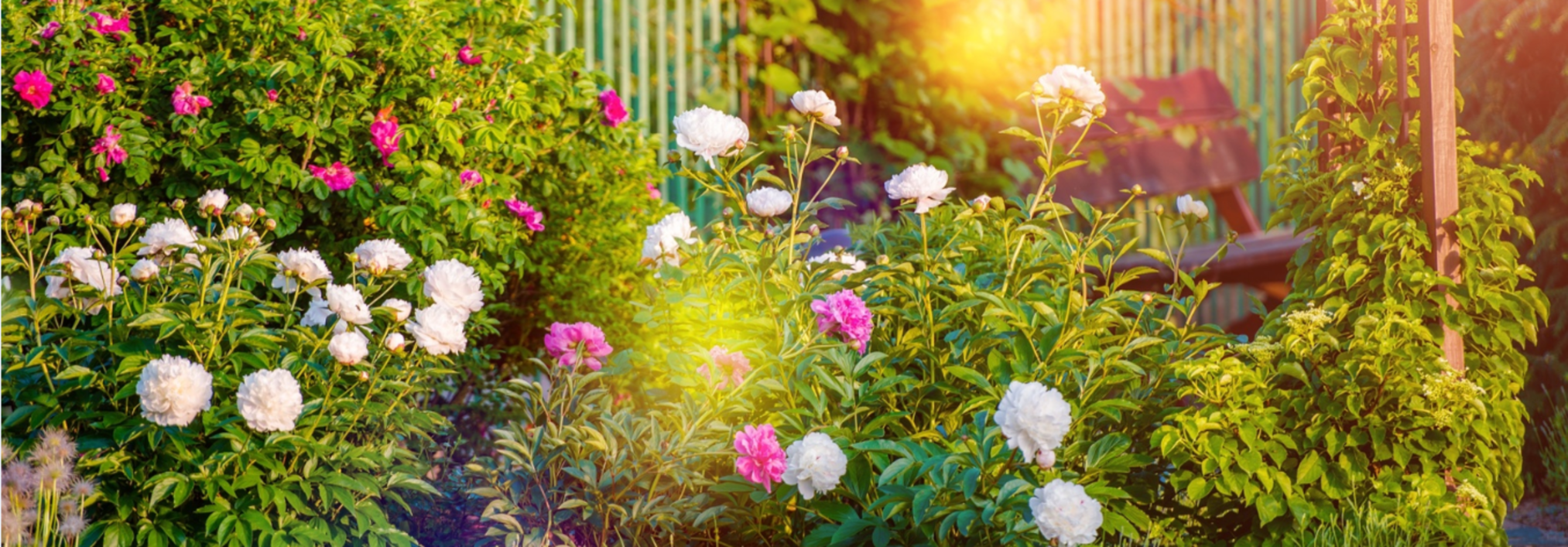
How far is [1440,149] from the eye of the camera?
108 inches

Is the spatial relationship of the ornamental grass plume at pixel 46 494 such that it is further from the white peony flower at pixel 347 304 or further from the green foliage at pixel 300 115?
the green foliage at pixel 300 115

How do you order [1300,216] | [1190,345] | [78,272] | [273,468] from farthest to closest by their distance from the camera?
1. [1300,216]
2. [1190,345]
3. [78,272]
4. [273,468]

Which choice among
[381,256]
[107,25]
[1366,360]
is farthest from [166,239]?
[1366,360]

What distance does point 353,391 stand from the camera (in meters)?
2.31

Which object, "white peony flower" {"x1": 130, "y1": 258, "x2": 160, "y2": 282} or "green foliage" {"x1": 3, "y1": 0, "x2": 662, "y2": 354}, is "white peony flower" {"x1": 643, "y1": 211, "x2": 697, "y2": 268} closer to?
"green foliage" {"x1": 3, "y1": 0, "x2": 662, "y2": 354}

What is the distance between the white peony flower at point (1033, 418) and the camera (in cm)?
191

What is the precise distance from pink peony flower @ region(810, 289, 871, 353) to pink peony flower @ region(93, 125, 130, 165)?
1678mm

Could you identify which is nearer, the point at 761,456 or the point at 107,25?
the point at 761,456

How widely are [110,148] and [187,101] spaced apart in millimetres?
198

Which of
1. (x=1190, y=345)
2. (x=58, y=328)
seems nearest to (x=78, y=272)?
Result: (x=58, y=328)

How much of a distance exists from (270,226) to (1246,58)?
5861mm

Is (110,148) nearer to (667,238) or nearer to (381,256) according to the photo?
(381,256)

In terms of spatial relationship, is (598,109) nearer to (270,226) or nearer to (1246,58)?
(270,226)

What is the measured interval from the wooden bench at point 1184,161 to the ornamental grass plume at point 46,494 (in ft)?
14.4
